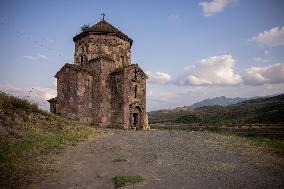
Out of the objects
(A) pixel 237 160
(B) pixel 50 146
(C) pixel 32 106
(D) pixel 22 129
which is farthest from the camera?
(C) pixel 32 106

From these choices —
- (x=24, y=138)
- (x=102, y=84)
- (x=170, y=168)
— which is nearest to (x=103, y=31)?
(x=102, y=84)

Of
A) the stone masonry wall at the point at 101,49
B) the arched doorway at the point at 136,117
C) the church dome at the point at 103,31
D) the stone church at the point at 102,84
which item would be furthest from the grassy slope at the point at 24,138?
the church dome at the point at 103,31

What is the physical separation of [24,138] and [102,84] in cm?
1702

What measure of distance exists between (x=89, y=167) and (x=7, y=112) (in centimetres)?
760

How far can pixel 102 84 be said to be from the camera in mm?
28578

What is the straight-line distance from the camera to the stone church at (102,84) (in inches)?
1098

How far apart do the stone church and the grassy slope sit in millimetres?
10348

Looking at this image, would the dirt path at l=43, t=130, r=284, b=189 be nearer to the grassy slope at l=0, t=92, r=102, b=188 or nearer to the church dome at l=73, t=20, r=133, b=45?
A: the grassy slope at l=0, t=92, r=102, b=188

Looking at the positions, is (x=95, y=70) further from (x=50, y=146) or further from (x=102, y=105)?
(x=50, y=146)

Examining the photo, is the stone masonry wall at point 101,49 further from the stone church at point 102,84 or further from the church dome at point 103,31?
the church dome at point 103,31

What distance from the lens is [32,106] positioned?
1691 cm

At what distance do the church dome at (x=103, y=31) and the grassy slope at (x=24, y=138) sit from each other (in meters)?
15.1

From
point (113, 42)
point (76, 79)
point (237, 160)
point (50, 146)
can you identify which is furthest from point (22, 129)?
point (113, 42)

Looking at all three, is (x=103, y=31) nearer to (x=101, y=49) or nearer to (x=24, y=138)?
(x=101, y=49)
